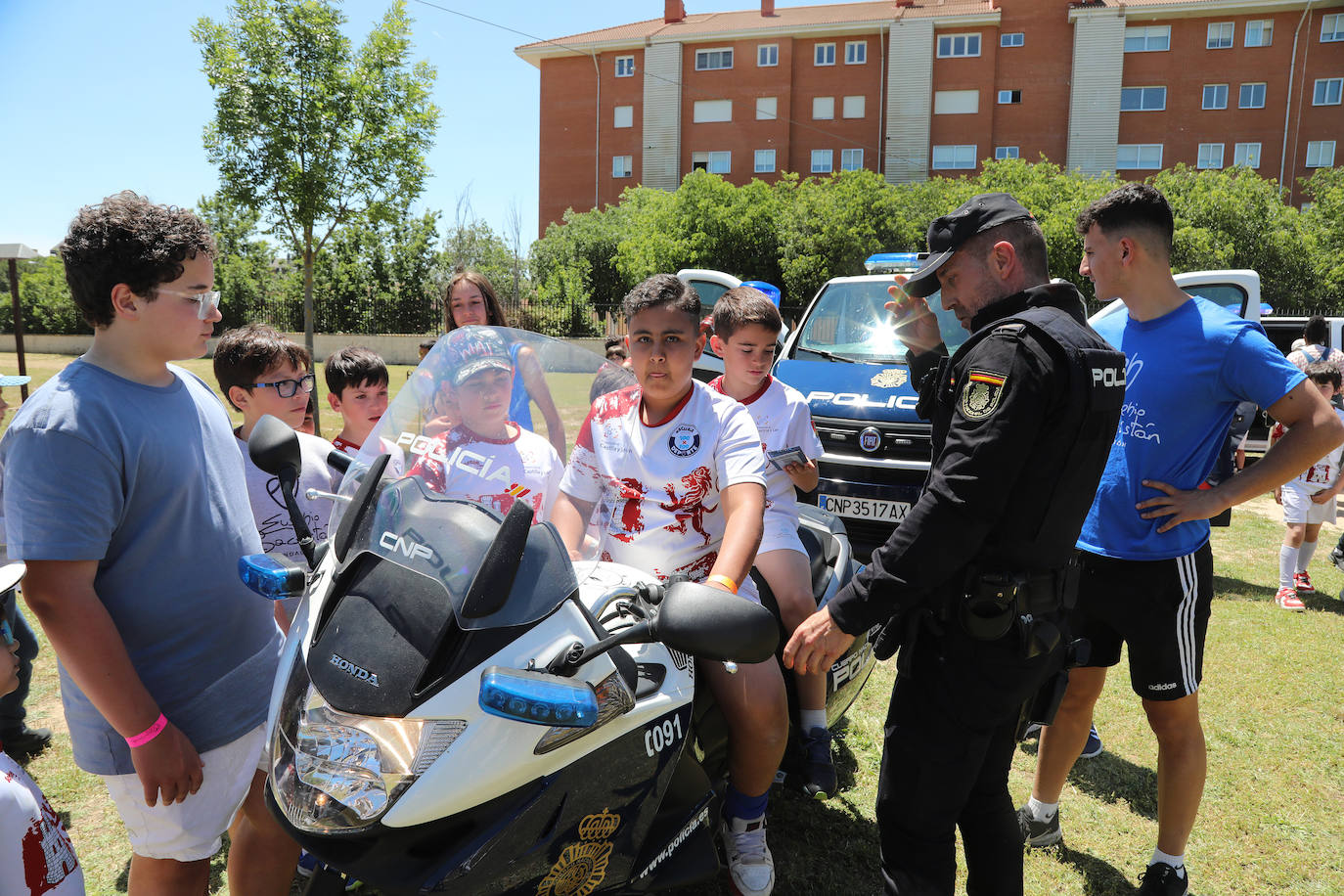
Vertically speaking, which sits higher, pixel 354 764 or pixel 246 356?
pixel 246 356

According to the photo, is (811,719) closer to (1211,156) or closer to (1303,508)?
(1303,508)

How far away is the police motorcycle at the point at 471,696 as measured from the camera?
1445 millimetres

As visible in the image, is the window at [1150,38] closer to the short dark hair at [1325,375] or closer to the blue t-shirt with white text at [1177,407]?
the short dark hair at [1325,375]

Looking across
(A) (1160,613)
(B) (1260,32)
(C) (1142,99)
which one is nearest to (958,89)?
(C) (1142,99)

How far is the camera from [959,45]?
3931cm

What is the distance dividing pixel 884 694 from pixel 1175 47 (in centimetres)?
4443

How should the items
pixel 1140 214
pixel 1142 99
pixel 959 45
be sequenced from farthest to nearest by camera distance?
pixel 959 45 → pixel 1142 99 → pixel 1140 214

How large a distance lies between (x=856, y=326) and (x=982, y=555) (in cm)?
550

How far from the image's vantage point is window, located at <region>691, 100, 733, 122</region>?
4162 centimetres

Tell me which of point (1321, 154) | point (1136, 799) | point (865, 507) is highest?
point (1321, 154)

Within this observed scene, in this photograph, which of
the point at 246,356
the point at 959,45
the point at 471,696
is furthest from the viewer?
the point at 959,45

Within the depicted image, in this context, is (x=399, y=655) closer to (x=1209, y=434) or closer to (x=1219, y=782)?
(x=1209, y=434)

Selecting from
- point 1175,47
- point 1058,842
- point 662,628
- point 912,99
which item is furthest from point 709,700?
point 1175,47

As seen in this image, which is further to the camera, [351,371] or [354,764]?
[351,371]
